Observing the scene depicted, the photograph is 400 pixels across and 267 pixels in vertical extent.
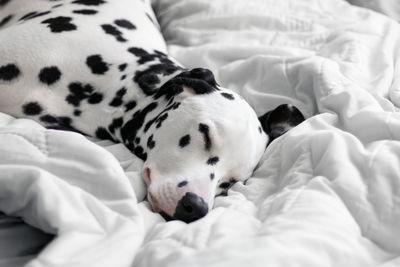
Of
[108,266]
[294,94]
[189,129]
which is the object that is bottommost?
[294,94]

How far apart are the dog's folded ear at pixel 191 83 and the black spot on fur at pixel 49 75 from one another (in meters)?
0.32

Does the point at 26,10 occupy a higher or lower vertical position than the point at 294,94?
higher

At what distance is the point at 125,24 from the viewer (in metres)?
2.00

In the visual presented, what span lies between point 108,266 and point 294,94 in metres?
1.15

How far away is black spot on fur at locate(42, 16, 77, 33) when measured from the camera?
1843 mm

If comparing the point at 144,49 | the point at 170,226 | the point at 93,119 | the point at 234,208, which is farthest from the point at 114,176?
the point at 144,49

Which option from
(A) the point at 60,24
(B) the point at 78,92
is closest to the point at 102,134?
(B) the point at 78,92

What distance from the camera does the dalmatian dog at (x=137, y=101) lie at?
142 centimetres

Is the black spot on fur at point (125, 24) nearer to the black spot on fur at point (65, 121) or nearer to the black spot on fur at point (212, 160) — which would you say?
the black spot on fur at point (65, 121)

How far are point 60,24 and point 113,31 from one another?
176 millimetres

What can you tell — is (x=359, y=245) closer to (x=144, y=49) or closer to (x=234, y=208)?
(x=234, y=208)

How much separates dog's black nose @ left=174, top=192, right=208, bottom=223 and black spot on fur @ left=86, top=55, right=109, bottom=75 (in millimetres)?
657

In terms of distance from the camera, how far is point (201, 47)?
6.98 ft

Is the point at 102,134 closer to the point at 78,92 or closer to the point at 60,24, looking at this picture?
the point at 78,92
